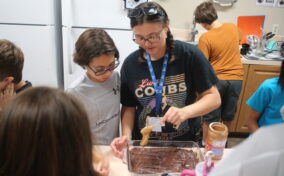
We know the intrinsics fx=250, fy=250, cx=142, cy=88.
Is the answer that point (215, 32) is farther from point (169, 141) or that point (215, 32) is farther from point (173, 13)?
point (169, 141)

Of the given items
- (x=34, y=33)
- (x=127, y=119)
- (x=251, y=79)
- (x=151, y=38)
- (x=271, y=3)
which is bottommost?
(x=251, y=79)

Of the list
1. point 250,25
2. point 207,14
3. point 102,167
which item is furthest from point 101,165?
point 250,25

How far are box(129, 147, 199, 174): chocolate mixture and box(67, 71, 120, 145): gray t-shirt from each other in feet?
0.80

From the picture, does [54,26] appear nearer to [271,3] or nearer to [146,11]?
[146,11]

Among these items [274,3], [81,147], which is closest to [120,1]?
[81,147]

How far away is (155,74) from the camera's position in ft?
4.25

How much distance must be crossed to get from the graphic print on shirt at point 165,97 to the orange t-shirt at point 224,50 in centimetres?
128

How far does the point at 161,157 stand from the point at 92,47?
2.06 ft

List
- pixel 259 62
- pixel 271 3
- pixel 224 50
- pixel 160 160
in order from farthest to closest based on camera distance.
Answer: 1. pixel 271 3
2. pixel 259 62
3. pixel 224 50
4. pixel 160 160

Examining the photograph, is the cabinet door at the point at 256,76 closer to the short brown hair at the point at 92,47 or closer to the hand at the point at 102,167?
the short brown hair at the point at 92,47

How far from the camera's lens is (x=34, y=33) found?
2.33m

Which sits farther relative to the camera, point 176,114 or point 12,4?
point 12,4

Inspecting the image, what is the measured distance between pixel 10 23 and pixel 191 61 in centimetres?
185

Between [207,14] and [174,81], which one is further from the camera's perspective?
[207,14]
